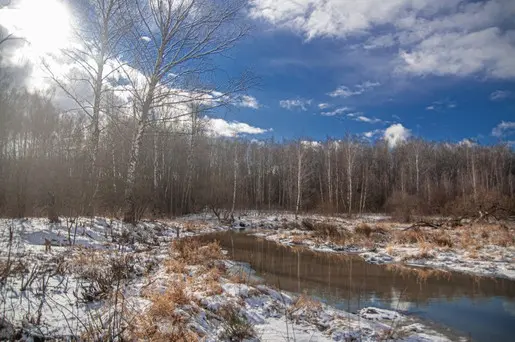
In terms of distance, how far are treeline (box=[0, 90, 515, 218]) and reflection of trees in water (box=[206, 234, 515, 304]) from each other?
4.99 metres

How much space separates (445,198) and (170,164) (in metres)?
30.0

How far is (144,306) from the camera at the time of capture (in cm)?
389

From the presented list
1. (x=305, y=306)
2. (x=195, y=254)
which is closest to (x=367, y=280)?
(x=305, y=306)

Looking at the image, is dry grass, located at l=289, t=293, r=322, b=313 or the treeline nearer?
dry grass, located at l=289, t=293, r=322, b=313

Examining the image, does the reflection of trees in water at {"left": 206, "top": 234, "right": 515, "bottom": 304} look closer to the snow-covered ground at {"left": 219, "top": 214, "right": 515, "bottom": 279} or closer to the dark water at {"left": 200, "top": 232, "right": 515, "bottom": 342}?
the dark water at {"left": 200, "top": 232, "right": 515, "bottom": 342}

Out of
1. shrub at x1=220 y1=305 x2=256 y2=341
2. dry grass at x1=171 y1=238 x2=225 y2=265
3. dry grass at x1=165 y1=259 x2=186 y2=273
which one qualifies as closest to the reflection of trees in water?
dry grass at x1=171 y1=238 x2=225 y2=265

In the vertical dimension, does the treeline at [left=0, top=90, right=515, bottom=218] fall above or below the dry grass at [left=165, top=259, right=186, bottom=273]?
above

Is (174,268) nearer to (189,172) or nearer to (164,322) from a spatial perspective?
(164,322)

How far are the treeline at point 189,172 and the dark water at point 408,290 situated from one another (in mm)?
5188

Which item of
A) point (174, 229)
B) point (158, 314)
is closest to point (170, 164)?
point (174, 229)

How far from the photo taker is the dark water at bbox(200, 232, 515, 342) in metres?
5.55

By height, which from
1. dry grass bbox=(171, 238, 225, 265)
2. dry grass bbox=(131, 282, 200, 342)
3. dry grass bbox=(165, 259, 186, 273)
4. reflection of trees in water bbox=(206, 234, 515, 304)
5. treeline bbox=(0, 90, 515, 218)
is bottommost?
reflection of trees in water bbox=(206, 234, 515, 304)

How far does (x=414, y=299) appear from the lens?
6.87 m

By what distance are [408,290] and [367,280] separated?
115 centimetres
